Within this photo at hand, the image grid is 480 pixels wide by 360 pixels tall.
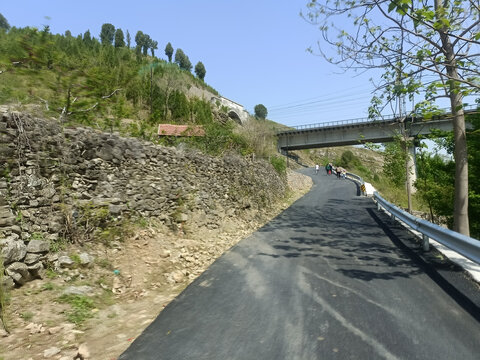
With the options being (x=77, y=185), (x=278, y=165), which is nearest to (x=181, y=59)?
(x=278, y=165)

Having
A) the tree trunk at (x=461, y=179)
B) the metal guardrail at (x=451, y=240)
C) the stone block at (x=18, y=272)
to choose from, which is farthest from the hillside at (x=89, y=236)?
the tree trunk at (x=461, y=179)

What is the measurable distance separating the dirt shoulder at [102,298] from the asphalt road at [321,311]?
1.43 ft

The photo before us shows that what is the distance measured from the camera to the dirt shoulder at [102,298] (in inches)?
131

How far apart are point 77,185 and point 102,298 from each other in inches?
104

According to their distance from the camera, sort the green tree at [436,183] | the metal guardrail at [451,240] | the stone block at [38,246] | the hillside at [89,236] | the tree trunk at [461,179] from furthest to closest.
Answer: the green tree at [436,183]
the tree trunk at [461,179]
the stone block at [38,246]
the metal guardrail at [451,240]
the hillside at [89,236]

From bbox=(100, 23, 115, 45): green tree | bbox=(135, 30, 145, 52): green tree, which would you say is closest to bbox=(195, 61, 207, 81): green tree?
bbox=(135, 30, 145, 52): green tree

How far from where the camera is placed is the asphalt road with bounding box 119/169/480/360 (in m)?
2.94

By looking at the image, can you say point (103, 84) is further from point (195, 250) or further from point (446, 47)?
point (446, 47)

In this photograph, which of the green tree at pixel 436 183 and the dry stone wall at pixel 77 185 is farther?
the green tree at pixel 436 183

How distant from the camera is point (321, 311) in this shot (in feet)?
12.3

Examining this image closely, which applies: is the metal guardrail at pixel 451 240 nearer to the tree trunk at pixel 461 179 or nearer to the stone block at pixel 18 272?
the tree trunk at pixel 461 179

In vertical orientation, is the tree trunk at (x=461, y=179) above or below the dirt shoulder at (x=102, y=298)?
above

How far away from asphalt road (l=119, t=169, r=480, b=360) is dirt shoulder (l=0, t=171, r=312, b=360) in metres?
0.43

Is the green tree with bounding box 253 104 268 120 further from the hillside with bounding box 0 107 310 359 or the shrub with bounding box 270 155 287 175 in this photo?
the hillside with bounding box 0 107 310 359
